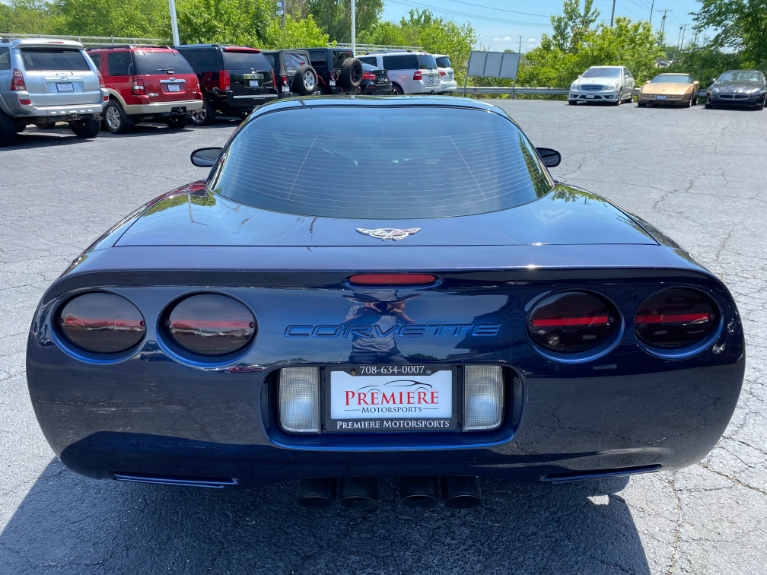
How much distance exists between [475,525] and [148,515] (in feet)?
3.85

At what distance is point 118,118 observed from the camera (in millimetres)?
14562

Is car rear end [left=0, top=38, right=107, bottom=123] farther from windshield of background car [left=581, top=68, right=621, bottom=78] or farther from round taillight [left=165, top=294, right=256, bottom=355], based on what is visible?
windshield of background car [left=581, top=68, right=621, bottom=78]

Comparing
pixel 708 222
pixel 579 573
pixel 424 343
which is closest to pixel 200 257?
pixel 424 343

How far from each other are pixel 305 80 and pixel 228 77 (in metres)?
3.01

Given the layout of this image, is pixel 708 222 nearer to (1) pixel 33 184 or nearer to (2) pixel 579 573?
(2) pixel 579 573

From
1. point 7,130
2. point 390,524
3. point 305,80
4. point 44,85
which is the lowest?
point 7,130

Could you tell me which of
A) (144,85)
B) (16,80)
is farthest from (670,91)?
(16,80)

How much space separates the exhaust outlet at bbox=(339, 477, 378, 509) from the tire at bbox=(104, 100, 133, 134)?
47.1 ft

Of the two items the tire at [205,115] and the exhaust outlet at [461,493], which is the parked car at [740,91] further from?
the exhaust outlet at [461,493]

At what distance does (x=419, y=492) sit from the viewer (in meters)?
1.92

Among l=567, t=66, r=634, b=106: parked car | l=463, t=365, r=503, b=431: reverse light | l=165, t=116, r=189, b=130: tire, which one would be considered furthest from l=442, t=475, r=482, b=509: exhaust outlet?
l=567, t=66, r=634, b=106: parked car

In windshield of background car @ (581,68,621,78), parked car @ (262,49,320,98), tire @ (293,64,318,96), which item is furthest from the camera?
windshield of background car @ (581,68,621,78)

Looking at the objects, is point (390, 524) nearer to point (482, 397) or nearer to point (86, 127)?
point (482, 397)

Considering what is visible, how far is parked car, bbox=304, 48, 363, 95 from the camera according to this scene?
20.5m
